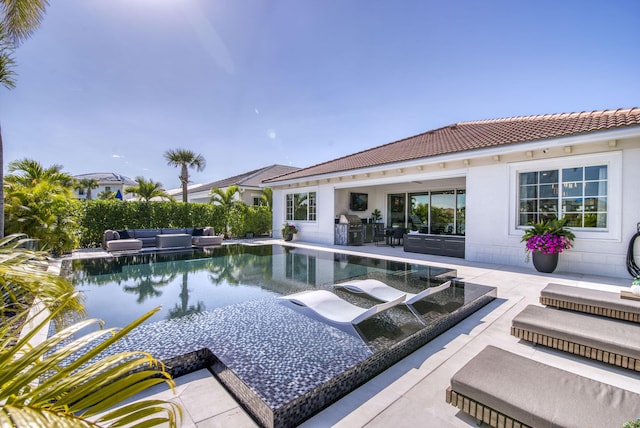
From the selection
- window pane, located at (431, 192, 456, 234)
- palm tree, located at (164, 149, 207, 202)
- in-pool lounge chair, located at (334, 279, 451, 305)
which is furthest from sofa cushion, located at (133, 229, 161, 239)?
window pane, located at (431, 192, 456, 234)

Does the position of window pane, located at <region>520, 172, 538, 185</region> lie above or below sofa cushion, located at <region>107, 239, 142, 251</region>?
above

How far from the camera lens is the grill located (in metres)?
14.2

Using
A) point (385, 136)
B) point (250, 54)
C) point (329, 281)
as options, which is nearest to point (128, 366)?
point (329, 281)

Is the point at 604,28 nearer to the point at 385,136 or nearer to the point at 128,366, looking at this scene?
the point at 385,136

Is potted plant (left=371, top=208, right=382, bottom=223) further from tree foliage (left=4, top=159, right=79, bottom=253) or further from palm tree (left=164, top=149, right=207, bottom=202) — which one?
palm tree (left=164, top=149, right=207, bottom=202)

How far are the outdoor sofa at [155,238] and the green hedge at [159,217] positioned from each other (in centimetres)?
156

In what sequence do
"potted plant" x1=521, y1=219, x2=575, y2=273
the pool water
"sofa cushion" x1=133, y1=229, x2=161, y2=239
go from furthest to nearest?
"sofa cushion" x1=133, y1=229, x2=161, y2=239 → "potted plant" x1=521, y1=219, x2=575, y2=273 → the pool water

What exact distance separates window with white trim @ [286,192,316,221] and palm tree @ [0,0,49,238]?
11702mm

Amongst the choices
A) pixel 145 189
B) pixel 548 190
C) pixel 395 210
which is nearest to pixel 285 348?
pixel 548 190

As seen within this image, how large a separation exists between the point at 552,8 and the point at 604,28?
1739 mm

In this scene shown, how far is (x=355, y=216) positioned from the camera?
1489cm

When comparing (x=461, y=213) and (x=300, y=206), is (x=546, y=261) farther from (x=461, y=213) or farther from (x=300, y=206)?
(x=300, y=206)

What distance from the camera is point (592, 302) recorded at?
4.54m

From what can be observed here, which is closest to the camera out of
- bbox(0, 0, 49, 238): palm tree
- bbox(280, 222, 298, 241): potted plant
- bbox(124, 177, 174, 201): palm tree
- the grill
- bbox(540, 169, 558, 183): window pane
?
bbox(0, 0, 49, 238): palm tree
